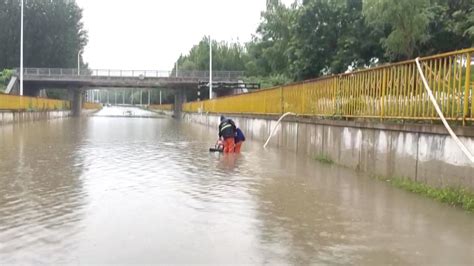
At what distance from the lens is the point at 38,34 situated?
82438 mm

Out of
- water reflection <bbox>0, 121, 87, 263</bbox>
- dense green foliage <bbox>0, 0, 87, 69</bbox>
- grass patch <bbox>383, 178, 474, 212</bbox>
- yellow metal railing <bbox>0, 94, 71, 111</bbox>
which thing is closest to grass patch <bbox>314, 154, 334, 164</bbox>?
grass patch <bbox>383, 178, 474, 212</bbox>

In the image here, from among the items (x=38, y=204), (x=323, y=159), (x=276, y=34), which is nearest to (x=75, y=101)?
(x=276, y=34)

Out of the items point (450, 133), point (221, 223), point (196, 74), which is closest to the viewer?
point (221, 223)

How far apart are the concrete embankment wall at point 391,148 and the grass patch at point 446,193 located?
86 mm

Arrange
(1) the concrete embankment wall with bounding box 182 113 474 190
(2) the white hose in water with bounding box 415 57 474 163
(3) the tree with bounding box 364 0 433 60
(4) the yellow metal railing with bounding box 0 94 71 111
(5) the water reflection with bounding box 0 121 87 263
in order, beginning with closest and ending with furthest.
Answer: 1. (5) the water reflection with bounding box 0 121 87 263
2. (2) the white hose in water with bounding box 415 57 474 163
3. (1) the concrete embankment wall with bounding box 182 113 474 190
4. (3) the tree with bounding box 364 0 433 60
5. (4) the yellow metal railing with bounding box 0 94 71 111

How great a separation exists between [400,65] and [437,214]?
4.00 meters

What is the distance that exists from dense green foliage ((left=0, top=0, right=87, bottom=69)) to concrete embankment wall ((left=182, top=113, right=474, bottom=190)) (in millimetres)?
74603

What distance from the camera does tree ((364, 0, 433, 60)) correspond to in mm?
20453

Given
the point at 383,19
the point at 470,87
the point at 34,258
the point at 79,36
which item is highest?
the point at 79,36

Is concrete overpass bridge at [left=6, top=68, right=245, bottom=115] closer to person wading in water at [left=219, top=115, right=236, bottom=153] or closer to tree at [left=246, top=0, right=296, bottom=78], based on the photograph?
tree at [left=246, top=0, right=296, bottom=78]

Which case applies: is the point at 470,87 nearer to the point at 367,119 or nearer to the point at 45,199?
the point at 367,119

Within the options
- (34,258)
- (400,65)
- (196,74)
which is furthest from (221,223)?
(196,74)

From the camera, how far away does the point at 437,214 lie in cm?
715

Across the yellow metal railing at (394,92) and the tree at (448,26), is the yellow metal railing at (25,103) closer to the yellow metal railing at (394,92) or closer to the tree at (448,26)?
the yellow metal railing at (394,92)
